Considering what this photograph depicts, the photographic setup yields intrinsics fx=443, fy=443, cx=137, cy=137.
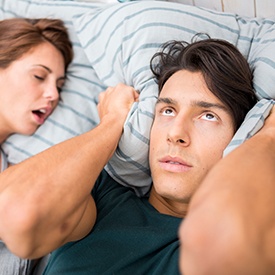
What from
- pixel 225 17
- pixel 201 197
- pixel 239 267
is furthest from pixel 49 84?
pixel 239 267

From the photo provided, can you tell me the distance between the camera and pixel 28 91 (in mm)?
1537

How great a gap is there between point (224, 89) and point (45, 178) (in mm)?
520

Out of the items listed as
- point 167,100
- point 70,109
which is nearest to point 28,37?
point 70,109

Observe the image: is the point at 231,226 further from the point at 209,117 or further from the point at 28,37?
the point at 28,37

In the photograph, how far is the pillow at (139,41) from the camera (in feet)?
4.21

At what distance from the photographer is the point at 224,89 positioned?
1.17 metres

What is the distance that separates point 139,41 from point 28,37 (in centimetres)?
44

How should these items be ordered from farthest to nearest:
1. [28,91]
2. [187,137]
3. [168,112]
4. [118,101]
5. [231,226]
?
[28,91], [118,101], [168,112], [187,137], [231,226]

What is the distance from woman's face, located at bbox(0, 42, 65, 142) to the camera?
60.7 inches

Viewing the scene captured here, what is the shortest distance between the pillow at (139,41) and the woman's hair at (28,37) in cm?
14

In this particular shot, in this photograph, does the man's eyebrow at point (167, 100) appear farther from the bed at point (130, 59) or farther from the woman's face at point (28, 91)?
the woman's face at point (28, 91)

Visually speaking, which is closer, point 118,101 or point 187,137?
point 187,137

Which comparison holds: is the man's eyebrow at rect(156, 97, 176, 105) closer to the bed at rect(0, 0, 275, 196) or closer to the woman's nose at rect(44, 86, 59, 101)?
the bed at rect(0, 0, 275, 196)

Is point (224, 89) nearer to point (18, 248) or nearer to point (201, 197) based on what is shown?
point (201, 197)
